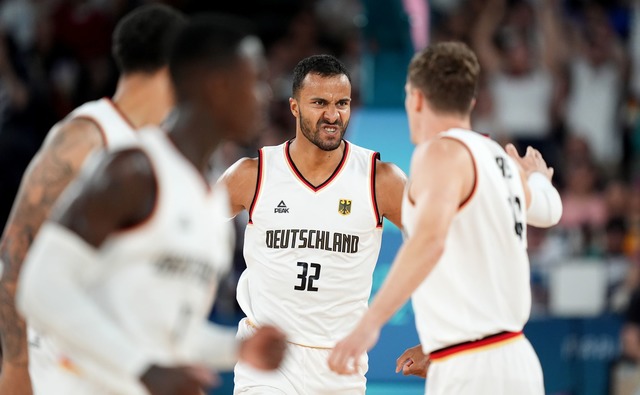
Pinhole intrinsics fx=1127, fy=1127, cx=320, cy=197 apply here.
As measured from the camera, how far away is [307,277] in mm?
6758

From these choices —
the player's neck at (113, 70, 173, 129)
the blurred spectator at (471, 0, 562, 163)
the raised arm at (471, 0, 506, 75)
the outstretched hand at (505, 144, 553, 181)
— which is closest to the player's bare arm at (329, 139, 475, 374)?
the outstretched hand at (505, 144, 553, 181)

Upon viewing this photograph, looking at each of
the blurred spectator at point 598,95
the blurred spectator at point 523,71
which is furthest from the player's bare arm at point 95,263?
the blurred spectator at point 598,95

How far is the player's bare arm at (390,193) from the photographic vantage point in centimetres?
690

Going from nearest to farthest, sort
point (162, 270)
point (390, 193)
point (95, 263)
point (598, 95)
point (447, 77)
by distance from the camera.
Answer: point (95, 263), point (162, 270), point (447, 77), point (390, 193), point (598, 95)

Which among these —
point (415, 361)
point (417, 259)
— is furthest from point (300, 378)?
point (417, 259)

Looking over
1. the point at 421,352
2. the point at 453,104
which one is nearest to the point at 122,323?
the point at 453,104

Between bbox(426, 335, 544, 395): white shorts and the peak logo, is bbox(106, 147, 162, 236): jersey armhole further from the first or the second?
the peak logo

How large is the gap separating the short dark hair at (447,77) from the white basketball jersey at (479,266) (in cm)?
18

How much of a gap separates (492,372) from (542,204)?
3.26 ft

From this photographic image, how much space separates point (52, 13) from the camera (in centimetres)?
1473

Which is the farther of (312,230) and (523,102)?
(523,102)

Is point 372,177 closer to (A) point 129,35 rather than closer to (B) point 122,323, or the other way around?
(A) point 129,35

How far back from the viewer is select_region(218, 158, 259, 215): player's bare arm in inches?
274

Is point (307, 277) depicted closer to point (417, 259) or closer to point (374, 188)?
point (374, 188)
